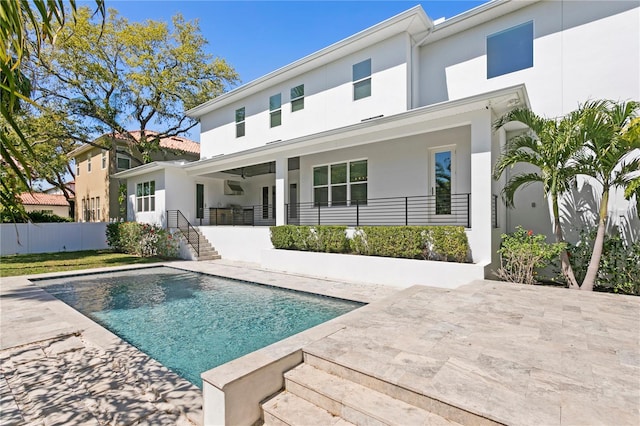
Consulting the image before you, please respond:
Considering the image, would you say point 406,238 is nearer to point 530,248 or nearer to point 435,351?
point 530,248

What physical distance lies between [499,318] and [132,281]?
468 inches

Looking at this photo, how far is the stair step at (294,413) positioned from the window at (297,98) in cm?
1381

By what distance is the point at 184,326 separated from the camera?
690 cm

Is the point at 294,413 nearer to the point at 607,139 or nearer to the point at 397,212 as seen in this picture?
the point at 607,139

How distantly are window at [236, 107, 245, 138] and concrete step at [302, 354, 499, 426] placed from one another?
1610 cm

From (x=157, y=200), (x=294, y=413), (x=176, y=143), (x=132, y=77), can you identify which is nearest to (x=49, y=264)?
(x=157, y=200)

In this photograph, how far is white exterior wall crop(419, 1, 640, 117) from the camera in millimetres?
9086

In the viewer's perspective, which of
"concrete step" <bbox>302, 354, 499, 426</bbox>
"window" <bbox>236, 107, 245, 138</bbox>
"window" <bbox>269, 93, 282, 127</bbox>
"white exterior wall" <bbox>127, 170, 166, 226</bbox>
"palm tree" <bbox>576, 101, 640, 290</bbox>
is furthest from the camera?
"white exterior wall" <bbox>127, 170, 166, 226</bbox>

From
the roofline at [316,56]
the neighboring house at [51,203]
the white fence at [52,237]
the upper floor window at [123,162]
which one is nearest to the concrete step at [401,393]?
the roofline at [316,56]

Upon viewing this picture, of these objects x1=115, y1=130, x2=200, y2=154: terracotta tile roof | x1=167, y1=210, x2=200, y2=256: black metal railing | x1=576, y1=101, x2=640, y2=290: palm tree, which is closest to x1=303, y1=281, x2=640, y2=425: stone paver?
x1=576, y1=101, x2=640, y2=290: palm tree

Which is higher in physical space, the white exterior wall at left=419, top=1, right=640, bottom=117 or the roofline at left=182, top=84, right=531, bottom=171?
the white exterior wall at left=419, top=1, right=640, bottom=117

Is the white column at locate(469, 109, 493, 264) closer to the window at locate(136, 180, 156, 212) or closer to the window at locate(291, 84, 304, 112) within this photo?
the window at locate(291, 84, 304, 112)

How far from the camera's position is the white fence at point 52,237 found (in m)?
19.4

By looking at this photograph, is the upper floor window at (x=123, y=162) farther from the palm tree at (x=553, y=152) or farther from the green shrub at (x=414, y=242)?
the palm tree at (x=553, y=152)
